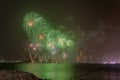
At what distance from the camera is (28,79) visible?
156 feet

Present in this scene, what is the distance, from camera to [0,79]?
43.1m

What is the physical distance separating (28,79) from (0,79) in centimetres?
548

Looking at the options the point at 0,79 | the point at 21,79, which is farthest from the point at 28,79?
the point at 0,79

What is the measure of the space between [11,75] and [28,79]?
258 cm

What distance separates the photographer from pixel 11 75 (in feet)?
152

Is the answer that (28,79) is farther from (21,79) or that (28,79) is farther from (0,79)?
(0,79)

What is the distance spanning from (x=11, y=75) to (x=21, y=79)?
188 centimetres

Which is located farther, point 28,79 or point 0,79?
point 28,79

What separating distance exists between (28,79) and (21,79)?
243 centimetres

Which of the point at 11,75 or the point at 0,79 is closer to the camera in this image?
the point at 0,79

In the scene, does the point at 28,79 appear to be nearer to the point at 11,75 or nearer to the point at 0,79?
the point at 11,75

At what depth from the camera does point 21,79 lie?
45250mm
